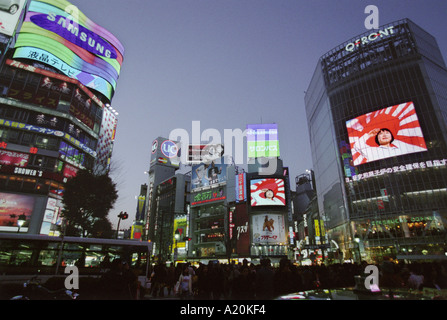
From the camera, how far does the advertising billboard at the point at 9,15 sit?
29.5 m

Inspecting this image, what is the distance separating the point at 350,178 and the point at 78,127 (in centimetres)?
4869

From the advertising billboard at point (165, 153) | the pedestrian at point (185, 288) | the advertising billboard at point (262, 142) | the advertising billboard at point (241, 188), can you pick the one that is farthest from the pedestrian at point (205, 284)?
the advertising billboard at point (165, 153)

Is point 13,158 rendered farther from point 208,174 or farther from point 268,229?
point 268,229

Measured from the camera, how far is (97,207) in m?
25.8

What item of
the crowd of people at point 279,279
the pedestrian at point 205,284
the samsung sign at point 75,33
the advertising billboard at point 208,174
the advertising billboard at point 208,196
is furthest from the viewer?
the advertising billboard at point 208,174

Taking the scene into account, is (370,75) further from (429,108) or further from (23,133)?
(23,133)

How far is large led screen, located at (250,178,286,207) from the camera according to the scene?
166 ft

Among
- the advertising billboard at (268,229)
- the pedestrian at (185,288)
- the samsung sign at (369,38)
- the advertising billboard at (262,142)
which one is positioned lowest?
the pedestrian at (185,288)

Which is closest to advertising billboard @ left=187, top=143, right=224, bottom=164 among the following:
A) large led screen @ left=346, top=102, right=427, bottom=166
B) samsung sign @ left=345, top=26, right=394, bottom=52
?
large led screen @ left=346, top=102, right=427, bottom=166

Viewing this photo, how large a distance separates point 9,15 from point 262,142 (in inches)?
1854

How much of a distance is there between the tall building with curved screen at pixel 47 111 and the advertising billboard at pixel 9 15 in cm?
13

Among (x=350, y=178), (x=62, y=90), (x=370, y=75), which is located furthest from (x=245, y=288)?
(x=370, y=75)

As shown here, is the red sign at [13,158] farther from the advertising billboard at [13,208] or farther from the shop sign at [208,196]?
the shop sign at [208,196]

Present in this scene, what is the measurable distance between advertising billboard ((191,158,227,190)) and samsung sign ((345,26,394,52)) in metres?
38.5
